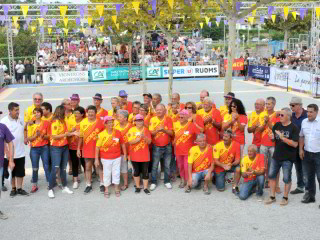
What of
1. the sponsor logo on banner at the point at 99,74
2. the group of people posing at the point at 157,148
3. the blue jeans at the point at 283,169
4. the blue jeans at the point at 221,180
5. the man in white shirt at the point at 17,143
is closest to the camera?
the blue jeans at the point at 283,169

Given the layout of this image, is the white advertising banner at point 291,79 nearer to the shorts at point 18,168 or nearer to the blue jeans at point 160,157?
the blue jeans at point 160,157

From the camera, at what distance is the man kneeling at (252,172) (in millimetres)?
6824

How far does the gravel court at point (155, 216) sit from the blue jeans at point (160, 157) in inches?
→ 8.9

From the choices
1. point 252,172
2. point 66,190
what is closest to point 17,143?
point 66,190

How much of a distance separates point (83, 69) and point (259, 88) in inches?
458

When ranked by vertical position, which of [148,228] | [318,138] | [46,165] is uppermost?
[318,138]

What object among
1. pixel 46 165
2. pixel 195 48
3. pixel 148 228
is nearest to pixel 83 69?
pixel 195 48

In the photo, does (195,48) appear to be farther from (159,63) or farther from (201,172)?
(201,172)

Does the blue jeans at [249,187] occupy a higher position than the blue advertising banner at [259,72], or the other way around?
the blue advertising banner at [259,72]

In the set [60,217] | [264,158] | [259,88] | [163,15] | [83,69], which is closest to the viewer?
[60,217]

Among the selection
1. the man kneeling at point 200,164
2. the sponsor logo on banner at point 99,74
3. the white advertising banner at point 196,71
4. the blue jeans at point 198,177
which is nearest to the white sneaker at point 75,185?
the man kneeling at point 200,164

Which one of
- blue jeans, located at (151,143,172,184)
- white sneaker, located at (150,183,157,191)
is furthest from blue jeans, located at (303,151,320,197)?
white sneaker, located at (150,183,157,191)

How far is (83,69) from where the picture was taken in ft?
89.4

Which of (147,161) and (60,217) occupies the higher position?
(147,161)
